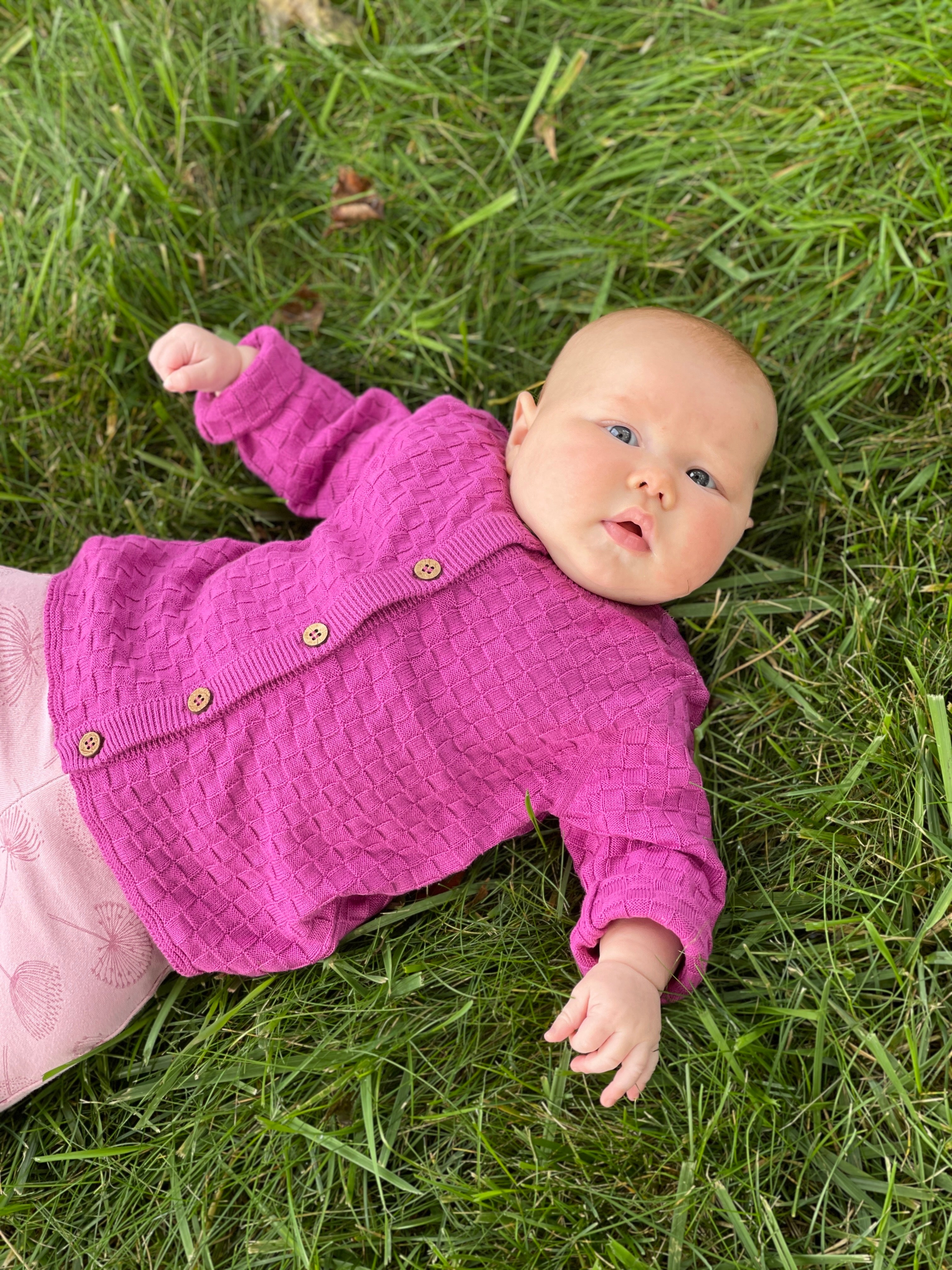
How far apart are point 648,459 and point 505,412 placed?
0.88m

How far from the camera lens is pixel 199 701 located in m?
2.39

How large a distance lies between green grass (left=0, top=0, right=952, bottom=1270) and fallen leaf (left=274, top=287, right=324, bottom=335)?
0.18ft

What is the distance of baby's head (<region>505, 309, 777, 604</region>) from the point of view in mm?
2408

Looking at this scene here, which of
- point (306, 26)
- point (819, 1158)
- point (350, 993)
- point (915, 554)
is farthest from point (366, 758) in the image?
point (306, 26)

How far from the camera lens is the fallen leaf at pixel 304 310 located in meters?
3.30

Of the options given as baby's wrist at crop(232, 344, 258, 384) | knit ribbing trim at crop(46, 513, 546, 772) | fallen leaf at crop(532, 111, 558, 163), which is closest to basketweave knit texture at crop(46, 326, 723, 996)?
knit ribbing trim at crop(46, 513, 546, 772)

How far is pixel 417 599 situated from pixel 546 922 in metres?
0.92

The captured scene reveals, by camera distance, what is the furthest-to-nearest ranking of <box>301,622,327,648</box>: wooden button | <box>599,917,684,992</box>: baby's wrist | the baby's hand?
the baby's hand, <box>301,622,327,648</box>: wooden button, <box>599,917,684,992</box>: baby's wrist

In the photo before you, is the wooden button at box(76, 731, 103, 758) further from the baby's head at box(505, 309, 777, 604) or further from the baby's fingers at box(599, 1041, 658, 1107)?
the baby's fingers at box(599, 1041, 658, 1107)

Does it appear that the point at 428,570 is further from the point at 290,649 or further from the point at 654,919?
the point at 654,919

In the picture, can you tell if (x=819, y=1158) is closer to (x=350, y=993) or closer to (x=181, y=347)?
(x=350, y=993)

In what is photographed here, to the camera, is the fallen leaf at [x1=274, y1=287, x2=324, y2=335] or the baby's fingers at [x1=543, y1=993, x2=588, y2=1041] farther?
the fallen leaf at [x1=274, y1=287, x2=324, y2=335]

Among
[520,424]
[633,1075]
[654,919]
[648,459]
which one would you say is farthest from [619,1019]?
[520,424]

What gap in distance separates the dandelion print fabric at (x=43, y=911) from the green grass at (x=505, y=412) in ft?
0.79
